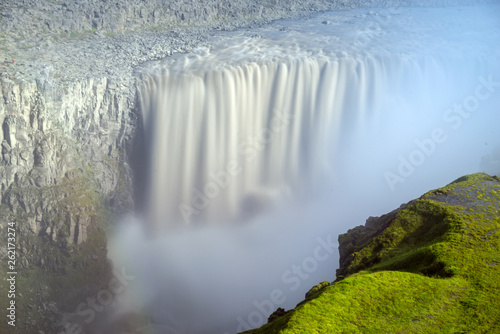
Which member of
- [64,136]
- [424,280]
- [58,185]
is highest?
[424,280]

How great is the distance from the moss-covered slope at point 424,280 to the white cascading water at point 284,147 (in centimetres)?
1157

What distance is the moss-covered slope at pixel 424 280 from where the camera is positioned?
24.2 ft

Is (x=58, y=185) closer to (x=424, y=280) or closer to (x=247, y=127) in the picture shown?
(x=247, y=127)

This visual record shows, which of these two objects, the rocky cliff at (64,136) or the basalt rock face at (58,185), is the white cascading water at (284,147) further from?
the basalt rock face at (58,185)

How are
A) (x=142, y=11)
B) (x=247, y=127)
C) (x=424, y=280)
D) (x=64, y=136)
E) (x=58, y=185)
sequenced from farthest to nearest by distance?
(x=142, y=11) → (x=247, y=127) → (x=64, y=136) → (x=58, y=185) → (x=424, y=280)

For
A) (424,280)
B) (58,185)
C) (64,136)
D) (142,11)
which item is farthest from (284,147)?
(424,280)

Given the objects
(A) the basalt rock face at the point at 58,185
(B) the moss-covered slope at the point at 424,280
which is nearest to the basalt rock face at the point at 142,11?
(A) the basalt rock face at the point at 58,185

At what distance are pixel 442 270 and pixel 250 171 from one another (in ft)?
56.8

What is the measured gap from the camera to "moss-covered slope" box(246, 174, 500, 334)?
7.38m

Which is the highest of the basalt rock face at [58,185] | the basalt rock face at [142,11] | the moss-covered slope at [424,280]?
the basalt rock face at [142,11]

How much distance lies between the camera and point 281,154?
25469 millimetres

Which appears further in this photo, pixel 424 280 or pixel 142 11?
pixel 142 11

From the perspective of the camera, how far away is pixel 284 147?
2548cm

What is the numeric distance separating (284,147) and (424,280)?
17454mm
